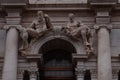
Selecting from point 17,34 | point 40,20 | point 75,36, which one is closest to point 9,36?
point 17,34

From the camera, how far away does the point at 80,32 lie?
757 inches

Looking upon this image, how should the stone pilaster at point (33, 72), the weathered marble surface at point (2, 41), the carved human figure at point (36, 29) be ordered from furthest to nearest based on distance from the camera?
the weathered marble surface at point (2, 41)
the carved human figure at point (36, 29)
the stone pilaster at point (33, 72)

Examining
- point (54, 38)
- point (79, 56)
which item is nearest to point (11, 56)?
point (54, 38)

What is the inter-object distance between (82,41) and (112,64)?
5.39 feet

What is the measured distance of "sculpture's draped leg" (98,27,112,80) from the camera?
18.3 meters

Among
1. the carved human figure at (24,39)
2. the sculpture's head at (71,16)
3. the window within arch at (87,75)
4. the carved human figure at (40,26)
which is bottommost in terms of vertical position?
the window within arch at (87,75)

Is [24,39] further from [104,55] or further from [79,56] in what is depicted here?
[104,55]

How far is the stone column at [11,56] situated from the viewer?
60.5 feet

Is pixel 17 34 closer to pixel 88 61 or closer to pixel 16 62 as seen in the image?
pixel 16 62

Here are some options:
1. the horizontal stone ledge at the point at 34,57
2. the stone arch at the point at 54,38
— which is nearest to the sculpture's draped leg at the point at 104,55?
the stone arch at the point at 54,38

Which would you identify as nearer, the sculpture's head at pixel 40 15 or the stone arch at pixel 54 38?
the stone arch at pixel 54 38

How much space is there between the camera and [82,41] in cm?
1927

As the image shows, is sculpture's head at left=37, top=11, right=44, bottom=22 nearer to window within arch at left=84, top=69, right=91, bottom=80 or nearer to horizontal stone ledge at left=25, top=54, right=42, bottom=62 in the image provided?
horizontal stone ledge at left=25, top=54, right=42, bottom=62

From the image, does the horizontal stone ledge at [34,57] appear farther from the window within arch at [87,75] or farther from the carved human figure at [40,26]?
the window within arch at [87,75]
